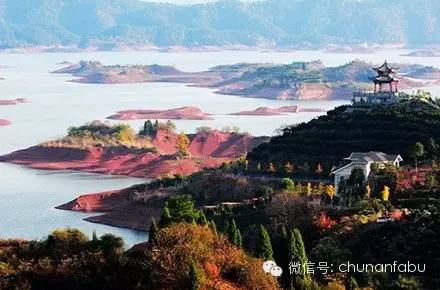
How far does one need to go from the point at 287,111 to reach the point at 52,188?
31290mm

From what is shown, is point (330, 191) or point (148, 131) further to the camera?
point (148, 131)

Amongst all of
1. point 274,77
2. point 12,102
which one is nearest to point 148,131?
point 12,102

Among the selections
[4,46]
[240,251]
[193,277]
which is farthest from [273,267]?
[4,46]

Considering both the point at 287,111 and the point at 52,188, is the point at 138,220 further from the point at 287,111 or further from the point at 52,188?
the point at 287,111

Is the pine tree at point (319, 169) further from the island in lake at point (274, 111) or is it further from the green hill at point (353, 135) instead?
the island in lake at point (274, 111)

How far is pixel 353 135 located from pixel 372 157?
3.26m

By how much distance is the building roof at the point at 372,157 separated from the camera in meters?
21.7

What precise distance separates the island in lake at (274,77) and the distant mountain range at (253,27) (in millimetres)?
62209

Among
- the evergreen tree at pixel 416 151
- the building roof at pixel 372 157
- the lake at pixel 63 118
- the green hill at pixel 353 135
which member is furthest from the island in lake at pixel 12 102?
the evergreen tree at pixel 416 151

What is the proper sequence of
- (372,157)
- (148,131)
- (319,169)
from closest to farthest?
(372,157) → (319,169) → (148,131)

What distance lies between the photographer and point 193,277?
1198 cm

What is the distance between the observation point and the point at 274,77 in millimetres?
A: 83812

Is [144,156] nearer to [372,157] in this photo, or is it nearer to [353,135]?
[353,135]

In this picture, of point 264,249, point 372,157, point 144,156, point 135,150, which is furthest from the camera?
point 135,150
